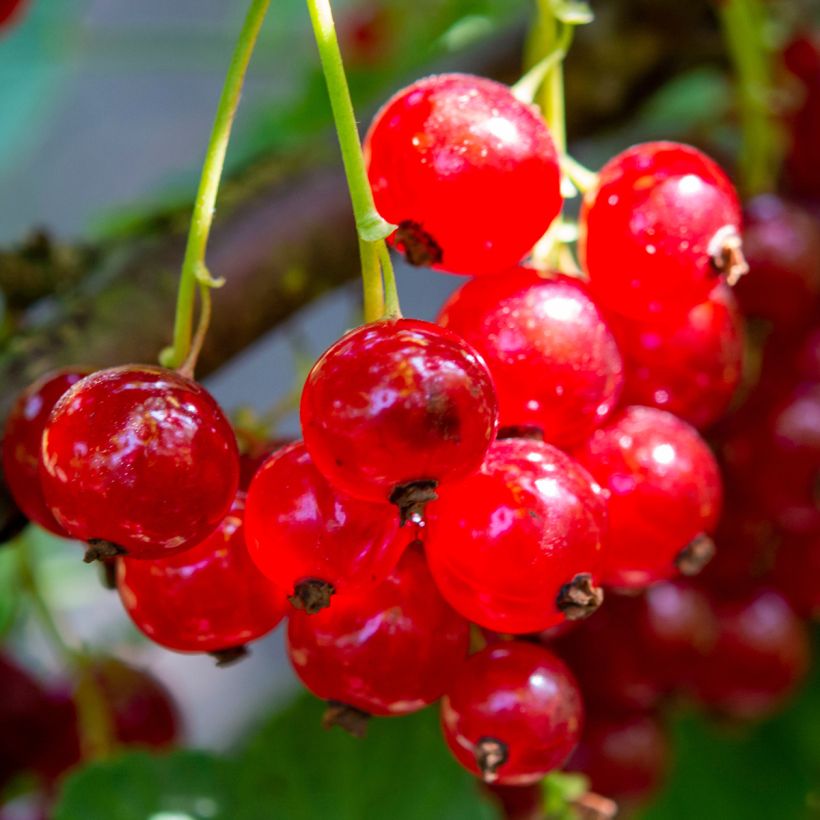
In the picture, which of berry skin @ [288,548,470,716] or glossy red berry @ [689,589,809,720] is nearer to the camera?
berry skin @ [288,548,470,716]

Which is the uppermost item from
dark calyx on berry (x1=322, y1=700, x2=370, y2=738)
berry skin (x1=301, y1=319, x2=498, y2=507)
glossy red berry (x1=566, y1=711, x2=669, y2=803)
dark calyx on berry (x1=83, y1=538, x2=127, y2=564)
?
berry skin (x1=301, y1=319, x2=498, y2=507)

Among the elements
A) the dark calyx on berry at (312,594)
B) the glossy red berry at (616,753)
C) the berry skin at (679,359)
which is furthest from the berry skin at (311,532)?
the glossy red berry at (616,753)

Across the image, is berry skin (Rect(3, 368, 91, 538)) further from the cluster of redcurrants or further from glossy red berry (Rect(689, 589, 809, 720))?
glossy red berry (Rect(689, 589, 809, 720))

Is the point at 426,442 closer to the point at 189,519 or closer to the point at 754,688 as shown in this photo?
the point at 189,519

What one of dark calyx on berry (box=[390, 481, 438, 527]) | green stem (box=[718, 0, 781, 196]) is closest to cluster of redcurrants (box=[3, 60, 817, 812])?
dark calyx on berry (box=[390, 481, 438, 527])

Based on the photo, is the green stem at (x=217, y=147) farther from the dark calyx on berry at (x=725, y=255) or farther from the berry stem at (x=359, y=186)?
the dark calyx on berry at (x=725, y=255)

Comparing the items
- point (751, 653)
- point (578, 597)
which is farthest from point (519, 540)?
point (751, 653)

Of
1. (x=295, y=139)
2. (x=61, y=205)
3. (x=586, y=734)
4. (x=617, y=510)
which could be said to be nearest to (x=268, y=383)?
(x=61, y=205)

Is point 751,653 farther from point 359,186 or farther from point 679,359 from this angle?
point 359,186
